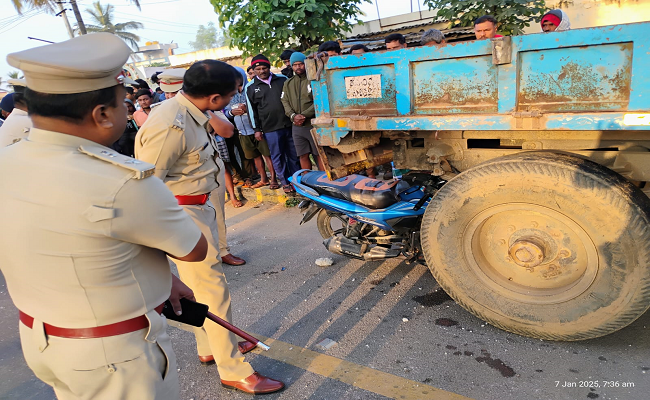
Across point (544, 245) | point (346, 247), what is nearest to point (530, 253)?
point (544, 245)

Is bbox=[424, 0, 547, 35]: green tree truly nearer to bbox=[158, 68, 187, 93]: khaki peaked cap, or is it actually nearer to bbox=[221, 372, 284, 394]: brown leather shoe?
bbox=[158, 68, 187, 93]: khaki peaked cap

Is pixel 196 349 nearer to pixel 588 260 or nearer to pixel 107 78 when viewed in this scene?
pixel 107 78

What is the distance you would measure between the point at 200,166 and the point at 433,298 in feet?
6.46

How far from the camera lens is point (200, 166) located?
2441 mm

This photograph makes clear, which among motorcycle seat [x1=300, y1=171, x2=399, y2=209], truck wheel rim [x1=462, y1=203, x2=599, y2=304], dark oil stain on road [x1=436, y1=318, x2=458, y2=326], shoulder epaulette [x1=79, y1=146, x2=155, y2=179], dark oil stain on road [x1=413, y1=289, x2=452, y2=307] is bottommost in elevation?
dark oil stain on road [x1=413, y1=289, x2=452, y2=307]

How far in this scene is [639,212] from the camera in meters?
2.18

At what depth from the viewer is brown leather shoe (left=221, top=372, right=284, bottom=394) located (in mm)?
2445

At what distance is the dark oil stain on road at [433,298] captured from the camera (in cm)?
320

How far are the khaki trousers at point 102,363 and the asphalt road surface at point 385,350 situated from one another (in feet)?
4.18

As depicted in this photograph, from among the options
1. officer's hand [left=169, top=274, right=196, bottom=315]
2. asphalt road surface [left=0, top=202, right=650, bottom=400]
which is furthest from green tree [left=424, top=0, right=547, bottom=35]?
officer's hand [left=169, top=274, right=196, bottom=315]

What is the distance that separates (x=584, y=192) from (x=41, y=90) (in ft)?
7.94

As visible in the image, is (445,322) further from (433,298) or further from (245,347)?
(245,347)

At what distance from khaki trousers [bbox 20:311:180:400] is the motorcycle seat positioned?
7.32 feet

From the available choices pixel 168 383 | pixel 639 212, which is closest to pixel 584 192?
pixel 639 212
